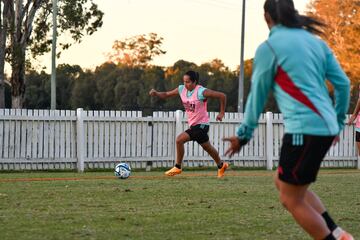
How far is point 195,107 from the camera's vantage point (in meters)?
16.6

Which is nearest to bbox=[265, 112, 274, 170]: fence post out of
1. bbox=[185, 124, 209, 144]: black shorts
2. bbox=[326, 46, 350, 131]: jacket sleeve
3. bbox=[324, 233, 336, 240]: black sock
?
bbox=[185, 124, 209, 144]: black shorts

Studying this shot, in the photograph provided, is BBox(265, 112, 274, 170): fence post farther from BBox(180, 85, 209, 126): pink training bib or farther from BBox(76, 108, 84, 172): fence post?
BBox(180, 85, 209, 126): pink training bib

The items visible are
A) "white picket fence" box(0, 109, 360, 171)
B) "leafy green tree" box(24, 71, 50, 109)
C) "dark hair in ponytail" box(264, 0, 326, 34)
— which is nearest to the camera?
"dark hair in ponytail" box(264, 0, 326, 34)

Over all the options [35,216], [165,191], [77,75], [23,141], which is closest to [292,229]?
[35,216]

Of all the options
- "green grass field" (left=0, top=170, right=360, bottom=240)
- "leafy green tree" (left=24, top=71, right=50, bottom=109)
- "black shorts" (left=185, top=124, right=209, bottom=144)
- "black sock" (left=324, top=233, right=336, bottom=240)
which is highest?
"leafy green tree" (left=24, top=71, right=50, bottom=109)

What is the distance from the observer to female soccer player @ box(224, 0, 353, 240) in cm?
600

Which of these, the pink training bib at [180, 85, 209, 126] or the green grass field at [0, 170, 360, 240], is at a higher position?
the pink training bib at [180, 85, 209, 126]

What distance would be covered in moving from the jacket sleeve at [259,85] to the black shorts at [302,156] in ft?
0.89

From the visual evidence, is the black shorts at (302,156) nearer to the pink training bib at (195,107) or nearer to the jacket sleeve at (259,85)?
the jacket sleeve at (259,85)

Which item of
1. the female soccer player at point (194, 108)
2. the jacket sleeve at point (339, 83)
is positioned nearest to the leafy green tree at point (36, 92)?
the female soccer player at point (194, 108)

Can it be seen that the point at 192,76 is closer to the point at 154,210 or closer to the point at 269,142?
the point at 154,210

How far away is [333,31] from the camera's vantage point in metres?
60.2

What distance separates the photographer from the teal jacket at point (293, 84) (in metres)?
6.02

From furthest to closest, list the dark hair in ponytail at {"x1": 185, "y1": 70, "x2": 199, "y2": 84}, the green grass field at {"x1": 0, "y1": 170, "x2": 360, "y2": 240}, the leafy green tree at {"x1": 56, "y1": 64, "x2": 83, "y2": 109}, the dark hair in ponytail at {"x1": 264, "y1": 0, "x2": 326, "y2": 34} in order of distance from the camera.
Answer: the leafy green tree at {"x1": 56, "y1": 64, "x2": 83, "y2": 109} → the dark hair in ponytail at {"x1": 185, "y1": 70, "x2": 199, "y2": 84} → the green grass field at {"x1": 0, "y1": 170, "x2": 360, "y2": 240} → the dark hair in ponytail at {"x1": 264, "y1": 0, "x2": 326, "y2": 34}
